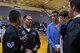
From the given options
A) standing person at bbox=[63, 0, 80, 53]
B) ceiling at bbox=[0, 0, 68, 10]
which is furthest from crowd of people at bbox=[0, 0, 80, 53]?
ceiling at bbox=[0, 0, 68, 10]

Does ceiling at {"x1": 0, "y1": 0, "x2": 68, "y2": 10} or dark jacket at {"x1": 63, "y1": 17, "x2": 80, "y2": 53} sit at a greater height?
dark jacket at {"x1": 63, "y1": 17, "x2": 80, "y2": 53}

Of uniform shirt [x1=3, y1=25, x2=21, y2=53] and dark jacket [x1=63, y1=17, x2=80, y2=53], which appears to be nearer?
dark jacket [x1=63, y1=17, x2=80, y2=53]

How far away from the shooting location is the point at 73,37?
84.1 inches

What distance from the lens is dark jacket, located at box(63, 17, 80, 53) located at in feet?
7.00

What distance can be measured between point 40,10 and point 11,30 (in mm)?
33324

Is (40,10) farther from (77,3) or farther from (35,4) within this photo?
(77,3)

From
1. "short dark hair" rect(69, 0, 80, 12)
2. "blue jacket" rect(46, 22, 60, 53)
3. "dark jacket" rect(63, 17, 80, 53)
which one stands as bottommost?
"blue jacket" rect(46, 22, 60, 53)

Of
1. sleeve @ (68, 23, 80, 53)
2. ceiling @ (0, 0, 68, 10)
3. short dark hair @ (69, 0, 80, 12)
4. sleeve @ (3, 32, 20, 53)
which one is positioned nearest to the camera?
sleeve @ (68, 23, 80, 53)

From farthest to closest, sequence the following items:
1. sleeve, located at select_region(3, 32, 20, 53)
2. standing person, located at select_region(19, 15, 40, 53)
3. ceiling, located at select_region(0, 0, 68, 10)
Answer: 1. ceiling, located at select_region(0, 0, 68, 10)
2. standing person, located at select_region(19, 15, 40, 53)
3. sleeve, located at select_region(3, 32, 20, 53)

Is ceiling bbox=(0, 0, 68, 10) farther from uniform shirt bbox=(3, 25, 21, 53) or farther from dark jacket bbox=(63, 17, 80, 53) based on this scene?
dark jacket bbox=(63, 17, 80, 53)

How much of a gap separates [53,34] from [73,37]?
3.00 m

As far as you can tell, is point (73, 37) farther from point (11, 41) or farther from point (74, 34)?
point (11, 41)

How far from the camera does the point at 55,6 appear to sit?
34438mm

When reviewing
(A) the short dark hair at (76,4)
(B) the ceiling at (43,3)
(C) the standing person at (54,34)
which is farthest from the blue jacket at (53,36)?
(B) the ceiling at (43,3)
